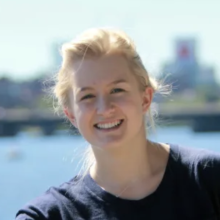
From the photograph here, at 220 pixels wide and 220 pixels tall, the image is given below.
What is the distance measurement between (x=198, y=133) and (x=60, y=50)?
116ft

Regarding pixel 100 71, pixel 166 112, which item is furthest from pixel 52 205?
pixel 166 112

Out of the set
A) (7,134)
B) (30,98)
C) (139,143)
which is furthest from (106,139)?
(30,98)

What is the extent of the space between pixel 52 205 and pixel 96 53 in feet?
1.29

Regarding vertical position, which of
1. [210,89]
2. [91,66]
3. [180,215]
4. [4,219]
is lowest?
[210,89]

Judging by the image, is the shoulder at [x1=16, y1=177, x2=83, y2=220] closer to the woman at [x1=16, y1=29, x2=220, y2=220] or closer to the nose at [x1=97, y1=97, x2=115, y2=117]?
the woman at [x1=16, y1=29, x2=220, y2=220]

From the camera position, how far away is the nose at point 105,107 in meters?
1.68

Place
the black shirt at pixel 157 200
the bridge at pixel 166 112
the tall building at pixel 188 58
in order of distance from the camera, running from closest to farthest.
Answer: the black shirt at pixel 157 200
the bridge at pixel 166 112
the tall building at pixel 188 58

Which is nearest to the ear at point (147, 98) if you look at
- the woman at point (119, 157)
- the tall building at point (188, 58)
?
the woman at point (119, 157)

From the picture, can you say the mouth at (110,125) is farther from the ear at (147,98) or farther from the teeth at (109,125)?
the ear at (147,98)

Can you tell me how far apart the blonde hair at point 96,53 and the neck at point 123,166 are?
0.07 metres

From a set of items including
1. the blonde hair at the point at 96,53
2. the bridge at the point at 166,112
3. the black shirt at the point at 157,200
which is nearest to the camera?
the black shirt at the point at 157,200

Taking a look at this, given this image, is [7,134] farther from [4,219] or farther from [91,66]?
[91,66]

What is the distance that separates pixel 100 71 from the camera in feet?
5.64

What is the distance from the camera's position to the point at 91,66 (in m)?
1.73
